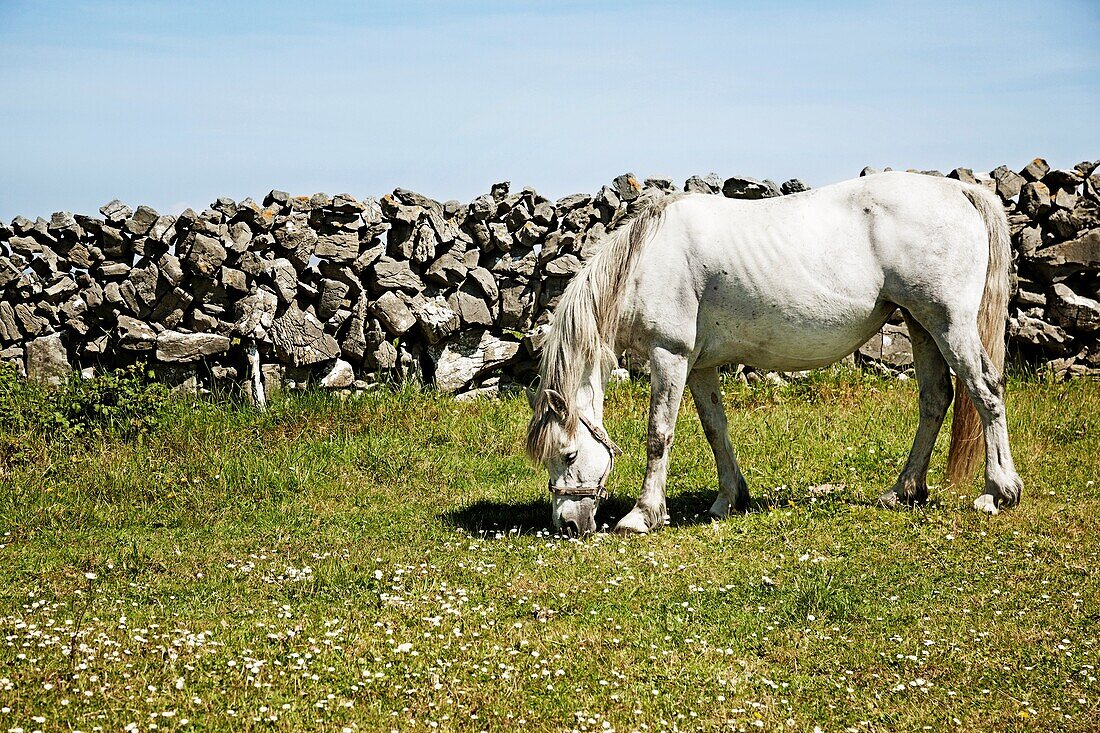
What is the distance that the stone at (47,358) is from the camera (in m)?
10.0

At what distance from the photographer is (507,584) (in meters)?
5.69

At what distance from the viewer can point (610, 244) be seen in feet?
21.7

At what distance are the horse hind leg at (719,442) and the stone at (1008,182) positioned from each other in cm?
529

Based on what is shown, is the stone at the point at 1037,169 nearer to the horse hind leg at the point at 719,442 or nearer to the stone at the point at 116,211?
the horse hind leg at the point at 719,442

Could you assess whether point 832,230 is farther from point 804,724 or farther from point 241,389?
point 241,389

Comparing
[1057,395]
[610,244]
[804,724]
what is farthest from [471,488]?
[1057,395]

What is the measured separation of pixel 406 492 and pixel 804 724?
4.27 meters

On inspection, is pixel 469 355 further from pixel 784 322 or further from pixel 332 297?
pixel 784 322

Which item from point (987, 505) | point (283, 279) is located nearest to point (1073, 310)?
point (987, 505)

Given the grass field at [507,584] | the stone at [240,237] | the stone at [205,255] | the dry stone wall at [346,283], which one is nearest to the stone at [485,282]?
the dry stone wall at [346,283]

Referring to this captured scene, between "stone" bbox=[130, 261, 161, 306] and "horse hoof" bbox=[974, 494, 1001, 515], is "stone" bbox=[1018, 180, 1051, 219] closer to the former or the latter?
"horse hoof" bbox=[974, 494, 1001, 515]

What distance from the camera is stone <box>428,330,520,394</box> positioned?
32.7 ft

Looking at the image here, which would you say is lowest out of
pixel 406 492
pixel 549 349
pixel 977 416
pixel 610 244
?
pixel 406 492

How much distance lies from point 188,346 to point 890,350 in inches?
276
